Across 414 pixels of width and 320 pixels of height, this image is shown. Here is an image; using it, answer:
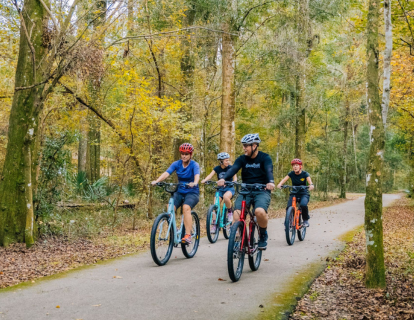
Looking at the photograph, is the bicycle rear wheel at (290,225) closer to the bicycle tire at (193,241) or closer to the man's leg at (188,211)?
the bicycle tire at (193,241)

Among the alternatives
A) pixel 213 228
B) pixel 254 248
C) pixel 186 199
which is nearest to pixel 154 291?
pixel 254 248

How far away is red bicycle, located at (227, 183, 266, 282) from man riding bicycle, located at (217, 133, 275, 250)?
0.33 feet

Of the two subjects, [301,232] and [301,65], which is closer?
[301,232]

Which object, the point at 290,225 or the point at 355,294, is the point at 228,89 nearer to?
the point at 290,225

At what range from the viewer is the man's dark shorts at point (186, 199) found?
316 inches

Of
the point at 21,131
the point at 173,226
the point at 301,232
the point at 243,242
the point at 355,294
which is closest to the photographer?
the point at 355,294

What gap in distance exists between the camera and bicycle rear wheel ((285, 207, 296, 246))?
10039 millimetres

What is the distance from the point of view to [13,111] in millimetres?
10219

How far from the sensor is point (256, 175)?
7105 millimetres

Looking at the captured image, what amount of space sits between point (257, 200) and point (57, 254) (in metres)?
5.58

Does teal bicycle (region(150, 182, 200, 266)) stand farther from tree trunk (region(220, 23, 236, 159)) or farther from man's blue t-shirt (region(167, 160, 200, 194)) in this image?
tree trunk (region(220, 23, 236, 159))

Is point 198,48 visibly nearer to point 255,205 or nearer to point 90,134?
point 90,134

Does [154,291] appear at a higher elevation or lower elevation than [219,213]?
lower

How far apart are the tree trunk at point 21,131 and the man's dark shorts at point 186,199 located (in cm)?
444
